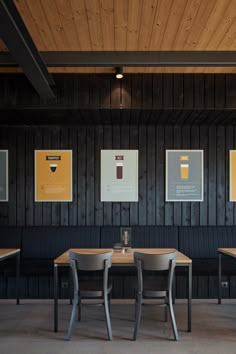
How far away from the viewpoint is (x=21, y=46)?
308 centimetres

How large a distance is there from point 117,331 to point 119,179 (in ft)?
7.87

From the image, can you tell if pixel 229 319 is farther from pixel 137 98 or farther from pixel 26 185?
pixel 26 185

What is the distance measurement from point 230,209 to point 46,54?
141 inches

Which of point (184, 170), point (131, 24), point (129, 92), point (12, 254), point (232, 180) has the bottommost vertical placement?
point (12, 254)

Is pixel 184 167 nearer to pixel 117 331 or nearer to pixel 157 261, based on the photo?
pixel 157 261

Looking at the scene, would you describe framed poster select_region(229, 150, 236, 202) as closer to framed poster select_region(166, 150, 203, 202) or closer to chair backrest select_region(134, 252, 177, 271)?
framed poster select_region(166, 150, 203, 202)

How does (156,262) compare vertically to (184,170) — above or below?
below

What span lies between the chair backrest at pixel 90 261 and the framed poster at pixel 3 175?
246cm

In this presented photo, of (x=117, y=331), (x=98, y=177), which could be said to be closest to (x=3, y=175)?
(x=98, y=177)

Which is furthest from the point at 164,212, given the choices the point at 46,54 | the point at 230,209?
the point at 46,54

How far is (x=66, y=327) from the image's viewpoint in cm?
382

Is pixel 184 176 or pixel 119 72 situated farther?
pixel 184 176

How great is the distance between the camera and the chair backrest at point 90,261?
3400mm

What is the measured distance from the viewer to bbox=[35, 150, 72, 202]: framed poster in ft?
17.9
